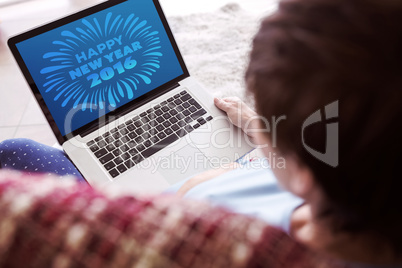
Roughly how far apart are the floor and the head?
1.15m

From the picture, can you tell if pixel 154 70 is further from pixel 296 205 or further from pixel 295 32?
pixel 295 32

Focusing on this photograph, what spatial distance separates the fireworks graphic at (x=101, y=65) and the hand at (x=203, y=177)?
0.27 metres

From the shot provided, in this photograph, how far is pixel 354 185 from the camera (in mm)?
327

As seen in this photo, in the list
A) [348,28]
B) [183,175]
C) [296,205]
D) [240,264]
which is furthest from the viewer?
[183,175]

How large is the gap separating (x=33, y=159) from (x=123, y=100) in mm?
260

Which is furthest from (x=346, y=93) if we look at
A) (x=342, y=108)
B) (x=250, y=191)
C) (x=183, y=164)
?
(x=183, y=164)

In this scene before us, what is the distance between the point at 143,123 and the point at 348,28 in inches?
25.9

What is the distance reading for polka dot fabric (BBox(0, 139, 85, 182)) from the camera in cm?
89

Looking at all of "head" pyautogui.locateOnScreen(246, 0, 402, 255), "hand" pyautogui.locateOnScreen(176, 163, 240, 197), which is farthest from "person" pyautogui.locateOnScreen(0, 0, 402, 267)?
"hand" pyautogui.locateOnScreen(176, 163, 240, 197)

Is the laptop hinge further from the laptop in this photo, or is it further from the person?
the person

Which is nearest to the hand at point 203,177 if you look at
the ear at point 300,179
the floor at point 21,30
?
the ear at point 300,179

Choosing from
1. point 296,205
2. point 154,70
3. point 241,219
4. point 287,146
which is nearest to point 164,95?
point 154,70

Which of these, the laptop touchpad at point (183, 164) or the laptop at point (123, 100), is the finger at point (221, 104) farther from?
the laptop touchpad at point (183, 164)

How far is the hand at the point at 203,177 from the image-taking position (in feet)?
2.58
